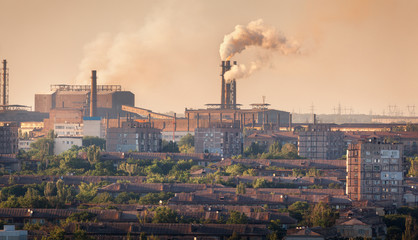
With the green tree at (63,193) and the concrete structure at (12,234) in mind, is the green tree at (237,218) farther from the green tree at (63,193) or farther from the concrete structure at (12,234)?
the green tree at (63,193)

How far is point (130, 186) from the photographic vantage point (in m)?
144

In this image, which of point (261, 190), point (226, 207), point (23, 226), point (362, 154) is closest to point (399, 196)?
point (362, 154)

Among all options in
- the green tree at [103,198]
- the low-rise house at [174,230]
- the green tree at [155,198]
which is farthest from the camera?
the green tree at [103,198]

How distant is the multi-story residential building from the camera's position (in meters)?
136

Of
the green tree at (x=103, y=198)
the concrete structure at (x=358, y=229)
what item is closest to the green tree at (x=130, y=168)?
the green tree at (x=103, y=198)

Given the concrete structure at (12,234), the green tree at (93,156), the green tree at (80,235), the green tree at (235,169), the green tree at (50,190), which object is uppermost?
the green tree at (93,156)

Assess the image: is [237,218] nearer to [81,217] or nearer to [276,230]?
[276,230]

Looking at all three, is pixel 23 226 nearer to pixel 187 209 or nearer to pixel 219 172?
pixel 187 209

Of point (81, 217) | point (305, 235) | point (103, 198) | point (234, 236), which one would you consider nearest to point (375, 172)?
point (103, 198)

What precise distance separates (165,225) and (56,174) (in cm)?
7092

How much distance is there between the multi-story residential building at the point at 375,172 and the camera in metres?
136

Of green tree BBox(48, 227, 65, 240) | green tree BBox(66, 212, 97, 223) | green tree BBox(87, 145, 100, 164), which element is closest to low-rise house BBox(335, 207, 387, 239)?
green tree BBox(66, 212, 97, 223)

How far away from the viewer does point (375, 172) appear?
447 feet

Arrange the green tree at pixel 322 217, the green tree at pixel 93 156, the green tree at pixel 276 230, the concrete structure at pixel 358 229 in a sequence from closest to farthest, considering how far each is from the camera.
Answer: the green tree at pixel 276 230 → the concrete structure at pixel 358 229 → the green tree at pixel 322 217 → the green tree at pixel 93 156
